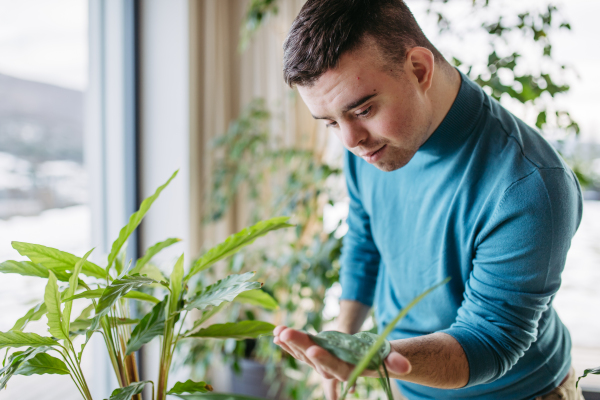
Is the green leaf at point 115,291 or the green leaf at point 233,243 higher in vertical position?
the green leaf at point 233,243

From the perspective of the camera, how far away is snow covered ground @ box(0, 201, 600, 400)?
1558mm

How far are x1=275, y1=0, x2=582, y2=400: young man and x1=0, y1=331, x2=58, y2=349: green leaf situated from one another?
543mm

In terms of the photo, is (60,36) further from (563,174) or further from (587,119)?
(587,119)

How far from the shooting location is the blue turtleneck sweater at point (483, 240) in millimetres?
792

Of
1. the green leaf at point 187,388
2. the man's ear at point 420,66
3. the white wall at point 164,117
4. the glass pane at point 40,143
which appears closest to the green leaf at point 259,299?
the green leaf at point 187,388

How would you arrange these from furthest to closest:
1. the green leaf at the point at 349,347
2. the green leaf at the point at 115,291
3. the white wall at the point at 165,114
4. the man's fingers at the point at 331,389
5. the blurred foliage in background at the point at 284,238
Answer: the white wall at the point at 165,114 < the blurred foliage in background at the point at 284,238 < the man's fingers at the point at 331,389 < the green leaf at the point at 115,291 < the green leaf at the point at 349,347

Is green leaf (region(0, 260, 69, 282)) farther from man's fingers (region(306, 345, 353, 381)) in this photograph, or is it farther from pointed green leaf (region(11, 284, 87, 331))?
man's fingers (region(306, 345, 353, 381))

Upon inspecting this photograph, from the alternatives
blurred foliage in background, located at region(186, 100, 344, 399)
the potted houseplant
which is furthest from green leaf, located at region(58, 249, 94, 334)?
blurred foliage in background, located at region(186, 100, 344, 399)

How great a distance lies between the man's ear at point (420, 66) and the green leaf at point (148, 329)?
24.8 inches

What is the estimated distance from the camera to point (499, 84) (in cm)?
138

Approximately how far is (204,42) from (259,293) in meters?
1.64

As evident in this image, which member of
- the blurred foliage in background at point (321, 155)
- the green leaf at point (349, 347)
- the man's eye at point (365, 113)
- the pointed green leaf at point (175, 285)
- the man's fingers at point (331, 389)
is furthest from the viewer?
the blurred foliage in background at point (321, 155)

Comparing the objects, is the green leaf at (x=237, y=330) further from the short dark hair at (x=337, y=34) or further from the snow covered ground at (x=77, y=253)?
the snow covered ground at (x=77, y=253)

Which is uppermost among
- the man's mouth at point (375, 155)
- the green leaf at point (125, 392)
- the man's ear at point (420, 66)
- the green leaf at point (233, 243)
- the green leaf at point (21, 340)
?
the man's ear at point (420, 66)
